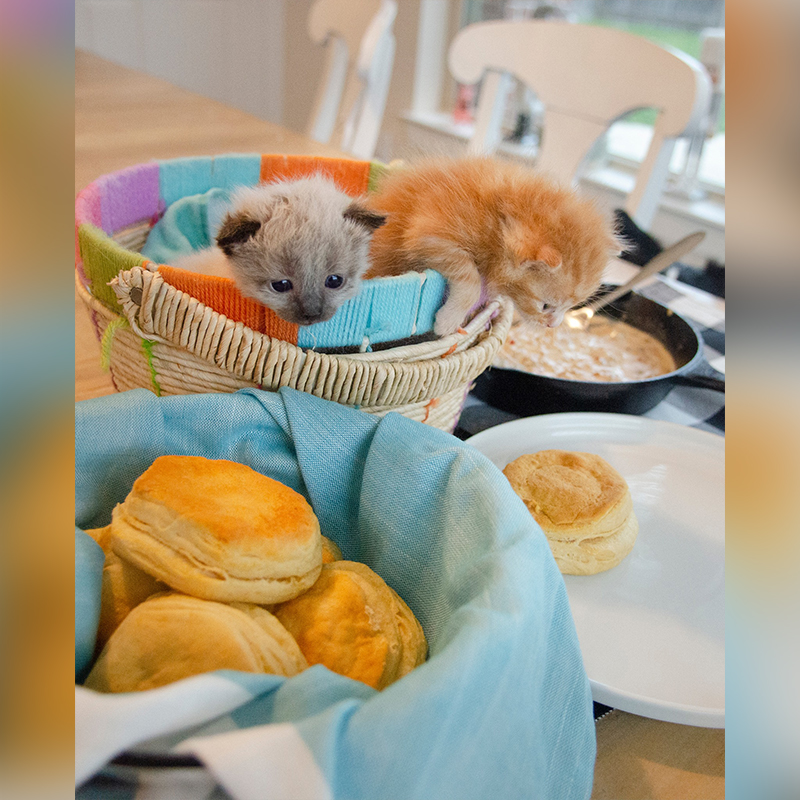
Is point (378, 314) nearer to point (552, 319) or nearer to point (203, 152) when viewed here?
point (552, 319)

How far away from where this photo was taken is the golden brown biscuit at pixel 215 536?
35 cm

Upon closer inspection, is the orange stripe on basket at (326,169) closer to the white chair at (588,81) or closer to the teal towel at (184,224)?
the teal towel at (184,224)

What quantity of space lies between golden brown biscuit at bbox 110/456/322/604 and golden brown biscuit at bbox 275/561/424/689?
1cm

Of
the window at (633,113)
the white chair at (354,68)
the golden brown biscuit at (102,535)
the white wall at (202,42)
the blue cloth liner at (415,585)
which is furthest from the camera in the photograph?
the white wall at (202,42)

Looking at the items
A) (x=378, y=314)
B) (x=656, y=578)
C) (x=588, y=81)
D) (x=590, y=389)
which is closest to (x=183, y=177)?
(x=378, y=314)

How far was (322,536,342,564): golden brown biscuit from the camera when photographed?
43 cm

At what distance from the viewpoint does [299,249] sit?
21.0 inches

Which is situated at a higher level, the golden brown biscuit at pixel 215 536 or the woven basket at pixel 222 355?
the woven basket at pixel 222 355

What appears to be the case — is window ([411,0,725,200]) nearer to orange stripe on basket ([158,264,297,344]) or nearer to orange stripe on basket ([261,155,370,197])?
orange stripe on basket ([261,155,370,197])

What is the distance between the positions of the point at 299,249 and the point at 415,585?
0.90 feet

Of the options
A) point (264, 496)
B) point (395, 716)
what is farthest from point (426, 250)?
point (395, 716)

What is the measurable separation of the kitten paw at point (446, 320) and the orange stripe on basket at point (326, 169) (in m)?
0.31
